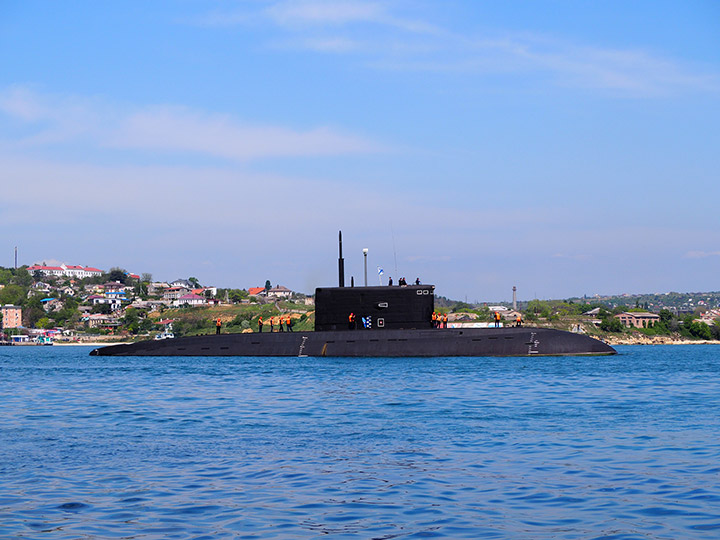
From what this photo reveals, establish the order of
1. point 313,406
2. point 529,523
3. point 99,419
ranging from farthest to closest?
point 313,406 → point 99,419 → point 529,523

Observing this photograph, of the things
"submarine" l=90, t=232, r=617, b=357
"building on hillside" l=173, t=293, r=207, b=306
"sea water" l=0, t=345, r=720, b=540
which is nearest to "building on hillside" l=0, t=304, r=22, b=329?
"building on hillside" l=173, t=293, r=207, b=306

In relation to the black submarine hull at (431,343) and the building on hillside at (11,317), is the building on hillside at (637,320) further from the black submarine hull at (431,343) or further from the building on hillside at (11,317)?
the black submarine hull at (431,343)

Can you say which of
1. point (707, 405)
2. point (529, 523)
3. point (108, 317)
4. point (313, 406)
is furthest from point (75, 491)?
point (108, 317)

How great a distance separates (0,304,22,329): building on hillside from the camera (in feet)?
533

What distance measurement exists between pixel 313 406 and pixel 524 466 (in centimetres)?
874

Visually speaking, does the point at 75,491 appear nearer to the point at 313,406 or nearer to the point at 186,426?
the point at 186,426

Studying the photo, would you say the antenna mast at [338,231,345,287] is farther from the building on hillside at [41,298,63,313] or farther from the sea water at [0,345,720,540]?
the building on hillside at [41,298,63,313]

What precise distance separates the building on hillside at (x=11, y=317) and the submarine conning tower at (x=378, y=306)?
139m

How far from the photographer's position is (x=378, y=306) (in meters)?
40.2

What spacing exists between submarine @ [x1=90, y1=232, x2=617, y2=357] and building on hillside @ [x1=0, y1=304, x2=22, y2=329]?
137 metres

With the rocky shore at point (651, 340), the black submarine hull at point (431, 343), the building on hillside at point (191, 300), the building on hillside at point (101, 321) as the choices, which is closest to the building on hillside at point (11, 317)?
the building on hillside at point (101, 321)

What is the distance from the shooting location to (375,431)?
15.6 meters

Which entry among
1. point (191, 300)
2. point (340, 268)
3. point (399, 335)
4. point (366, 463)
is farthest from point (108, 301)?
point (366, 463)

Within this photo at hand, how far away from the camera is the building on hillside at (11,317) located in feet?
533
